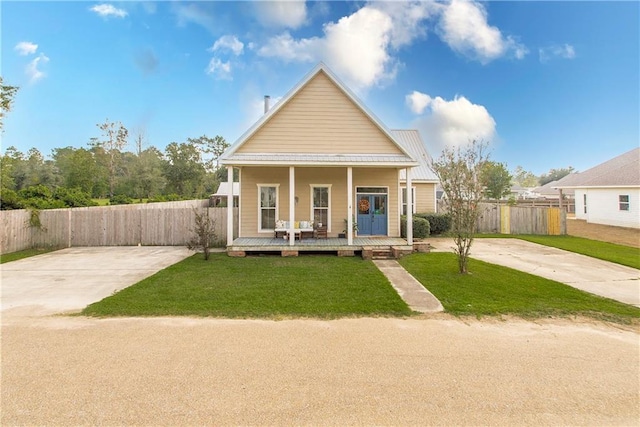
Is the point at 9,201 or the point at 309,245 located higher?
the point at 9,201

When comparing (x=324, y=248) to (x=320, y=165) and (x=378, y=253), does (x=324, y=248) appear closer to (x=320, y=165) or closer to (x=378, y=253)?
(x=378, y=253)

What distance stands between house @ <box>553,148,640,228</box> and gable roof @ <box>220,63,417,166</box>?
19072mm

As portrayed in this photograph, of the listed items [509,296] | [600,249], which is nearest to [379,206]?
[509,296]

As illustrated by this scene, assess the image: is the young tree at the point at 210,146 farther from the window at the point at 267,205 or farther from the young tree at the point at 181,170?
the window at the point at 267,205

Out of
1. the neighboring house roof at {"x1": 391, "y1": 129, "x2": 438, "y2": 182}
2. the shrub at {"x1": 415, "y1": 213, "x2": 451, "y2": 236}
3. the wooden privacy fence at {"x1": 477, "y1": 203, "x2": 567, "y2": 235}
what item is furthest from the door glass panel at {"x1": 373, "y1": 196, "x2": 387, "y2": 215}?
the wooden privacy fence at {"x1": 477, "y1": 203, "x2": 567, "y2": 235}

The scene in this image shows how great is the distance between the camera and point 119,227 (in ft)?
46.2

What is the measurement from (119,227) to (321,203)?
1001 centimetres

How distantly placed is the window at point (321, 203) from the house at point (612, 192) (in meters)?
21.6

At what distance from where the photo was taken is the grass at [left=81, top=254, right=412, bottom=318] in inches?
219

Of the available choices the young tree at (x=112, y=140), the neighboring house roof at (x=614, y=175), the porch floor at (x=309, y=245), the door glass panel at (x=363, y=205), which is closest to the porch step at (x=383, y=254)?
the porch floor at (x=309, y=245)

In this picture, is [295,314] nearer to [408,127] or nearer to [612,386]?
[612,386]

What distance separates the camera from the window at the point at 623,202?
65.9ft

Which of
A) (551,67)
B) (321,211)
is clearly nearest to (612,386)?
(321,211)

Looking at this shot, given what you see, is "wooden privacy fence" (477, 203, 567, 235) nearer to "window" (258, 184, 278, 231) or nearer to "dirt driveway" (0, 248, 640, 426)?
"window" (258, 184, 278, 231)
